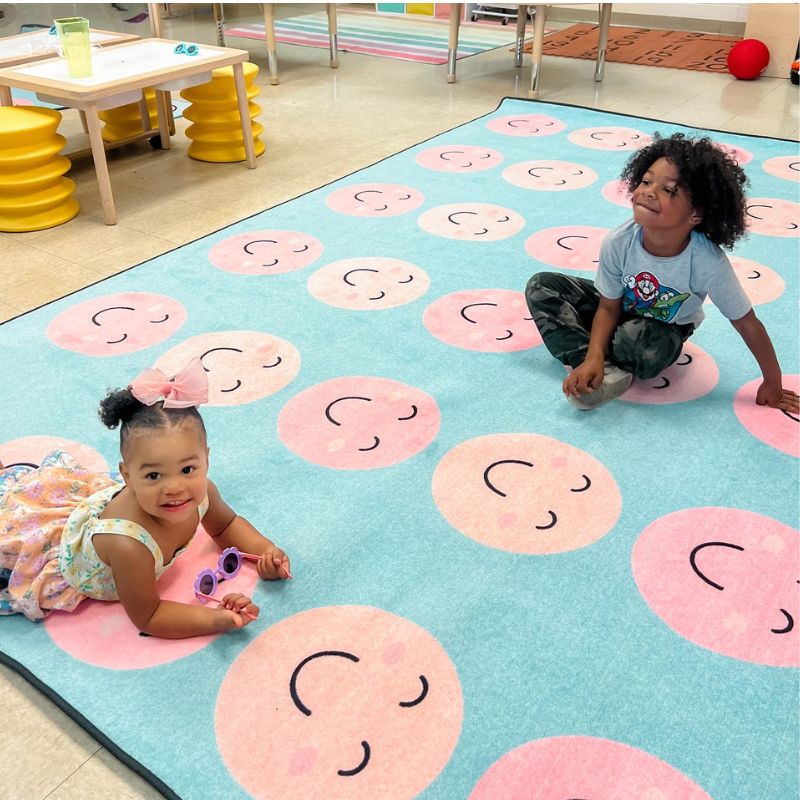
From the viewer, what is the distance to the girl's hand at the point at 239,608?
A: 1096mm

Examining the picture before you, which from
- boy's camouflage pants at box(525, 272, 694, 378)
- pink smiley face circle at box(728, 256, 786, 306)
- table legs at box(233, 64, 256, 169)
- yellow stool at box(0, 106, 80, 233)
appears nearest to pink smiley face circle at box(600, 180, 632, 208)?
pink smiley face circle at box(728, 256, 786, 306)

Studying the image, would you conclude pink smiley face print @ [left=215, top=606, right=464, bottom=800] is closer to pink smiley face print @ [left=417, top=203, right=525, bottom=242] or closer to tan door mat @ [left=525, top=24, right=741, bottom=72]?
pink smiley face print @ [left=417, top=203, right=525, bottom=242]

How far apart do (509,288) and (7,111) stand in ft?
5.45

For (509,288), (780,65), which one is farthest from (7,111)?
(780,65)

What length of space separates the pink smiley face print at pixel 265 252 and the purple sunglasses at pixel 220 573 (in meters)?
1.07

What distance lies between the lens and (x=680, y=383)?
5.53 ft

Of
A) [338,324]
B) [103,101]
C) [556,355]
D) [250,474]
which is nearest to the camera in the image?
[250,474]

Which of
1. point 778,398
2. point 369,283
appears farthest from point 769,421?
point 369,283

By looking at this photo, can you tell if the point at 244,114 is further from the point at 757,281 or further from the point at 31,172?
the point at 757,281

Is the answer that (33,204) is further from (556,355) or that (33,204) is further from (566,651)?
(566,651)

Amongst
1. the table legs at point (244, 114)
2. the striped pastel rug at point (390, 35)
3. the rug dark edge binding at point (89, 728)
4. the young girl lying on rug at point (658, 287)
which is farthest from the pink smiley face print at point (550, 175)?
the rug dark edge binding at point (89, 728)

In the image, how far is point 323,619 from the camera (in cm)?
114

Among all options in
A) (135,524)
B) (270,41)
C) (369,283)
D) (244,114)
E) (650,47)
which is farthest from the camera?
(650,47)

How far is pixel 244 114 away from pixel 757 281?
5.84 ft
